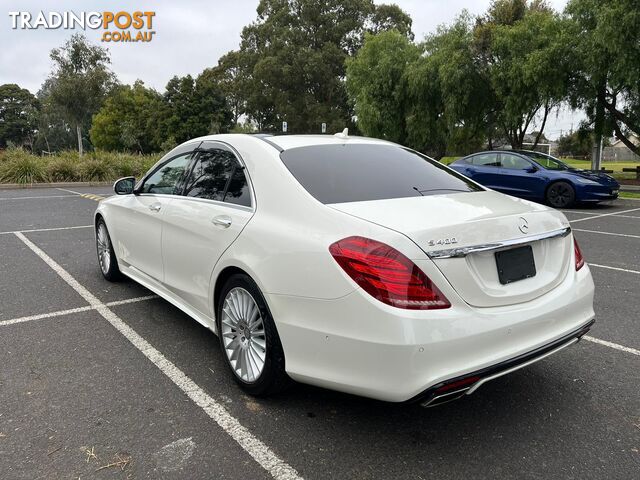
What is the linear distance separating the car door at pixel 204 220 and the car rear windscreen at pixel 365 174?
407 mm

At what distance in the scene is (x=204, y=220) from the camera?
3420mm

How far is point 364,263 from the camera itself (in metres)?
2.36

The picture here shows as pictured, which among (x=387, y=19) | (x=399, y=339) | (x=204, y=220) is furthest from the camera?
(x=387, y=19)

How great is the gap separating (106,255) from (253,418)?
3375 millimetres

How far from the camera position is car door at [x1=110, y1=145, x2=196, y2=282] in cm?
409

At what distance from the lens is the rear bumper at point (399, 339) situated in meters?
2.27

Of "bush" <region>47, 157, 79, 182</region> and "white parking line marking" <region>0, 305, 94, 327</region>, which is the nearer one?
"white parking line marking" <region>0, 305, 94, 327</region>

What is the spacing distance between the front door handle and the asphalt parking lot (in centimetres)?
101

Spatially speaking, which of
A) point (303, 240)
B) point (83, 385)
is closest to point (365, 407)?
point (303, 240)

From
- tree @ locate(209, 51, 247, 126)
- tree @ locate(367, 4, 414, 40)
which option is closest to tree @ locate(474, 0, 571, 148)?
tree @ locate(367, 4, 414, 40)

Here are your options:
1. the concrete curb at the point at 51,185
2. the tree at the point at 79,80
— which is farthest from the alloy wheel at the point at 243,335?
the tree at the point at 79,80

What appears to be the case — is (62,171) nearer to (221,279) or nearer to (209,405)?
(221,279)

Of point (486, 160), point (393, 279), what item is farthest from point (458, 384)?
point (486, 160)

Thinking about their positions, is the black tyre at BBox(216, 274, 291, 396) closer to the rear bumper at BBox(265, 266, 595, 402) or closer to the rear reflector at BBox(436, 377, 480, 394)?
the rear bumper at BBox(265, 266, 595, 402)
